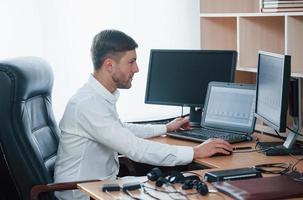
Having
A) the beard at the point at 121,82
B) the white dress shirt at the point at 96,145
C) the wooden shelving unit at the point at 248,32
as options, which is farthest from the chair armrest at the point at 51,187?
the wooden shelving unit at the point at 248,32

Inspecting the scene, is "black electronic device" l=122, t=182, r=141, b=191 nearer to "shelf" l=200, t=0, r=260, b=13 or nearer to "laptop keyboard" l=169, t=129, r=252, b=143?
"laptop keyboard" l=169, t=129, r=252, b=143

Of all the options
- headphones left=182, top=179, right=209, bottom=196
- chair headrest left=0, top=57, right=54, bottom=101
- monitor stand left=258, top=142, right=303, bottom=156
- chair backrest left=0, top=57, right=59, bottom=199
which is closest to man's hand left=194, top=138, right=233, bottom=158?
monitor stand left=258, top=142, right=303, bottom=156

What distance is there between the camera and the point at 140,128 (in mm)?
3467

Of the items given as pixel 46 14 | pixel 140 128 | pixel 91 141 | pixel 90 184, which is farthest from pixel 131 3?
pixel 90 184

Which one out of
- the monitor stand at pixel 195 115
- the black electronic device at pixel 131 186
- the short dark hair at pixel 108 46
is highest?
the short dark hair at pixel 108 46

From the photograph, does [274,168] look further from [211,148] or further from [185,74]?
[185,74]

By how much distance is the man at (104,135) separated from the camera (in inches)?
113

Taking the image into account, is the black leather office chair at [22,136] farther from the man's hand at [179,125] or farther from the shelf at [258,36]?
the shelf at [258,36]

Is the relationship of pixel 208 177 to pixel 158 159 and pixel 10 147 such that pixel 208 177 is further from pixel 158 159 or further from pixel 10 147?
pixel 10 147

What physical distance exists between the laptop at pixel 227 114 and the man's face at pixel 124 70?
518 millimetres

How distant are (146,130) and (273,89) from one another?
783 mm

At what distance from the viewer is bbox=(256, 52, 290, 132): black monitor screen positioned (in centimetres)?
282

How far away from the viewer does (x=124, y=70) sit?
3033mm

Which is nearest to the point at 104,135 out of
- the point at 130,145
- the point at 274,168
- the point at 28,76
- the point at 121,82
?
the point at 130,145
